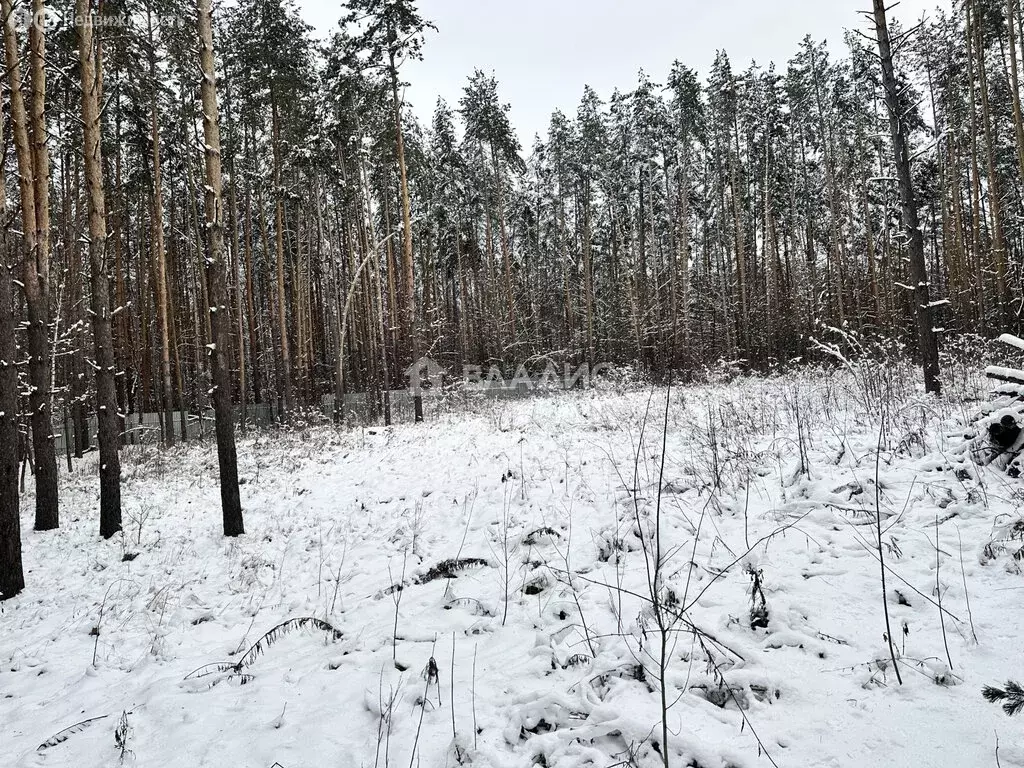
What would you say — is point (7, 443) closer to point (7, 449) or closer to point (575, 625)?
point (7, 449)

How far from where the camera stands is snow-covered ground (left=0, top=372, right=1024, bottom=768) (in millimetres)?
2365

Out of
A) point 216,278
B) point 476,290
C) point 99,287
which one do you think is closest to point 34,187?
point 99,287

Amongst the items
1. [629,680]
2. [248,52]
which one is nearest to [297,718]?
[629,680]

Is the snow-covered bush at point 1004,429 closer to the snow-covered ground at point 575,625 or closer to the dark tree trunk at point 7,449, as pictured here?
the snow-covered ground at point 575,625

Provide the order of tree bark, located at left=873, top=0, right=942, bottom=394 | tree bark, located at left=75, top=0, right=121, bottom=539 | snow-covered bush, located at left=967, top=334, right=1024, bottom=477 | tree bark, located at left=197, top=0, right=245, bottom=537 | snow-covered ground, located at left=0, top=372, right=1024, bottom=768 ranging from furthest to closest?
tree bark, located at left=873, top=0, right=942, bottom=394
tree bark, located at left=75, top=0, right=121, bottom=539
tree bark, located at left=197, top=0, right=245, bottom=537
snow-covered bush, located at left=967, top=334, right=1024, bottom=477
snow-covered ground, located at left=0, top=372, right=1024, bottom=768

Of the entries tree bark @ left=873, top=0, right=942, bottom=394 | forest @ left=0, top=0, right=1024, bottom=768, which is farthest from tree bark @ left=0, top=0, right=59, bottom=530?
tree bark @ left=873, top=0, right=942, bottom=394

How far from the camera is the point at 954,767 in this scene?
187 cm

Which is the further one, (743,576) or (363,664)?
(743,576)

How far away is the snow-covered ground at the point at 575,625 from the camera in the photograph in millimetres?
2365

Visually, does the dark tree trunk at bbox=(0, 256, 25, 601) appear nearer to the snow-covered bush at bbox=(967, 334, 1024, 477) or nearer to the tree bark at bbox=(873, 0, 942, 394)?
the snow-covered bush at bbox=(967, 334, 1024, 477)

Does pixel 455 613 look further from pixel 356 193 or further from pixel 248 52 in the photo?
pixel 356 193

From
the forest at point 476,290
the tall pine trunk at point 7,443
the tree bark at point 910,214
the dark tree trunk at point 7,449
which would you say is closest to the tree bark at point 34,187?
the forest at point 476,290

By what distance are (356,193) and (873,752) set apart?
22.3 metres

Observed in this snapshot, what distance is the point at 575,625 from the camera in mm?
3303
